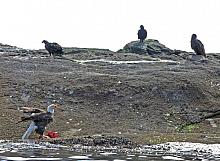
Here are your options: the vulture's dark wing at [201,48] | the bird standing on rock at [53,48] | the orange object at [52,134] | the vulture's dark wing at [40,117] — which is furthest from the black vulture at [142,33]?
the vulture's dark wing at [40,117]

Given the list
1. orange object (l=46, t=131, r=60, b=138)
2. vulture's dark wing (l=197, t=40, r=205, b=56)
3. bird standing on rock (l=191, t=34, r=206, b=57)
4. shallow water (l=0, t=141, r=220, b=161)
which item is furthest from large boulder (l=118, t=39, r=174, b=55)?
shallow water (l=0, t=141, r=220, b=161)

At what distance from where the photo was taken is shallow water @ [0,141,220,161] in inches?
604

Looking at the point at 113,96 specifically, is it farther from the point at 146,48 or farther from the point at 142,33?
the point at 142,33

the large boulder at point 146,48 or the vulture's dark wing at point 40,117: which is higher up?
the large boulder at point 146,48

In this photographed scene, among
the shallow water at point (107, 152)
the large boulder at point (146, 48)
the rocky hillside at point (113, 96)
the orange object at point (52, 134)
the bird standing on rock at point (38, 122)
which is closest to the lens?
the shallow water at point (107, 152)

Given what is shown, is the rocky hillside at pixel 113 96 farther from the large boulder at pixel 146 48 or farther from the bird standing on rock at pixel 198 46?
the large boulder at pixel 146 48

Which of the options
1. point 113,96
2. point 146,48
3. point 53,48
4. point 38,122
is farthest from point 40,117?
point 146,48

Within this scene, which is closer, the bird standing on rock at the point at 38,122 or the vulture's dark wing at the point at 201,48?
the bird standing on rock at the point at 38,122

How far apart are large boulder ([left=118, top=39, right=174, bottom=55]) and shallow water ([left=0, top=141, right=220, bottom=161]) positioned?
112 ft

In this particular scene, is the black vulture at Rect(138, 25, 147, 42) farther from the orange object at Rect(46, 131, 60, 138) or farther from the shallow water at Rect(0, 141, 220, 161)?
the shallow water at Rect(0, 141, 220, 161)

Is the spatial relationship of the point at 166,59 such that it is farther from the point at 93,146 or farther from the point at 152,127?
the point at 93,146

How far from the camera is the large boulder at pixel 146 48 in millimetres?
53219

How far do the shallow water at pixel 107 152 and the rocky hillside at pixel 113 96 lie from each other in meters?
3.31

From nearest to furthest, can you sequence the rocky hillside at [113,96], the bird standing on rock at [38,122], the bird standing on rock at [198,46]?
1. the bird standing on rock at [38,122]
2. the rocky hillside at [113,96]
3. the bird standing on rock at [198,46]
